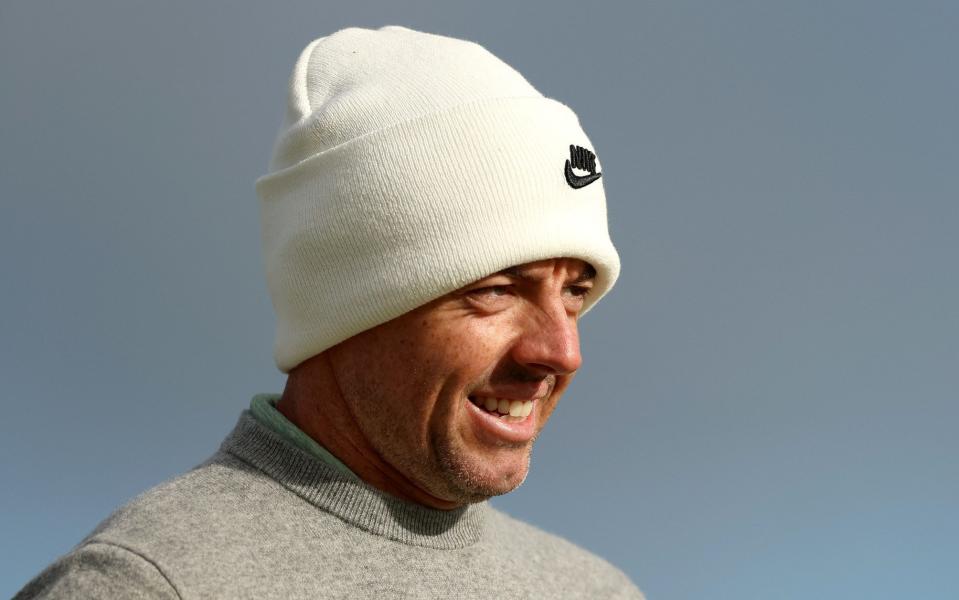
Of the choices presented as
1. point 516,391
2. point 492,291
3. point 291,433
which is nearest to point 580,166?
point 492,291

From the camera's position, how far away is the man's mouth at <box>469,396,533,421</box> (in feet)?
8.29

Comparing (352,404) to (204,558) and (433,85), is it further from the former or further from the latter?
(433,85)

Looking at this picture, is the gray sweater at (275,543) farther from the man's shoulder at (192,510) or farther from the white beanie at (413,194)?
the white beanie at (413,194)

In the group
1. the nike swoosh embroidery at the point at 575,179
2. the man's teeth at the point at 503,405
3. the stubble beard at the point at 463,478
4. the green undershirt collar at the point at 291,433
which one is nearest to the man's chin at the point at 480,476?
the stubble beard at the point at 463,478

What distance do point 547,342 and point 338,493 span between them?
60 cm

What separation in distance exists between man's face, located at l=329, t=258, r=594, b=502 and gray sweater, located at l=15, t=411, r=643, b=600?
143mm

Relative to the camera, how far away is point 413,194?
2.48m

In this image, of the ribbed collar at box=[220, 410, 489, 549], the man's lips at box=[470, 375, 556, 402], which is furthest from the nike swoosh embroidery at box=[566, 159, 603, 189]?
the ribbed collar at box=[220, 410, 489, 549]

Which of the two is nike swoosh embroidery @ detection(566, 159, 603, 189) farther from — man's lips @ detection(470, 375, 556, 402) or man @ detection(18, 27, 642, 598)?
man's lips @ detection(470, 375, 556, 402)

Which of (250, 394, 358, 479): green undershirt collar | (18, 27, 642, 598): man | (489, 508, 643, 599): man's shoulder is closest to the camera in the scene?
(18, 27, 642, 598): man

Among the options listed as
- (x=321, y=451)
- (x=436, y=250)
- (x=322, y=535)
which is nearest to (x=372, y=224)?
(x=436, y=250)

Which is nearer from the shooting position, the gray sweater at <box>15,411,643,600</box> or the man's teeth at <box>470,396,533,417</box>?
A: the gray sweater at <box>15,411,643,600</box>

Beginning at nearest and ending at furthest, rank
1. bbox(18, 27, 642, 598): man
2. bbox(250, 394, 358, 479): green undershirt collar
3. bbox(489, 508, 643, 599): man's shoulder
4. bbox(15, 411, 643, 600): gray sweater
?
bbox(15, 411, 643, 600): gray sweater → bbox(18, 27, 642, 598): man → bbox(250, 394, 358, 479): green undershirt collar → bbox(489, 508, 643, 599): man's shoulder

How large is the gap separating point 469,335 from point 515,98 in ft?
1.99
